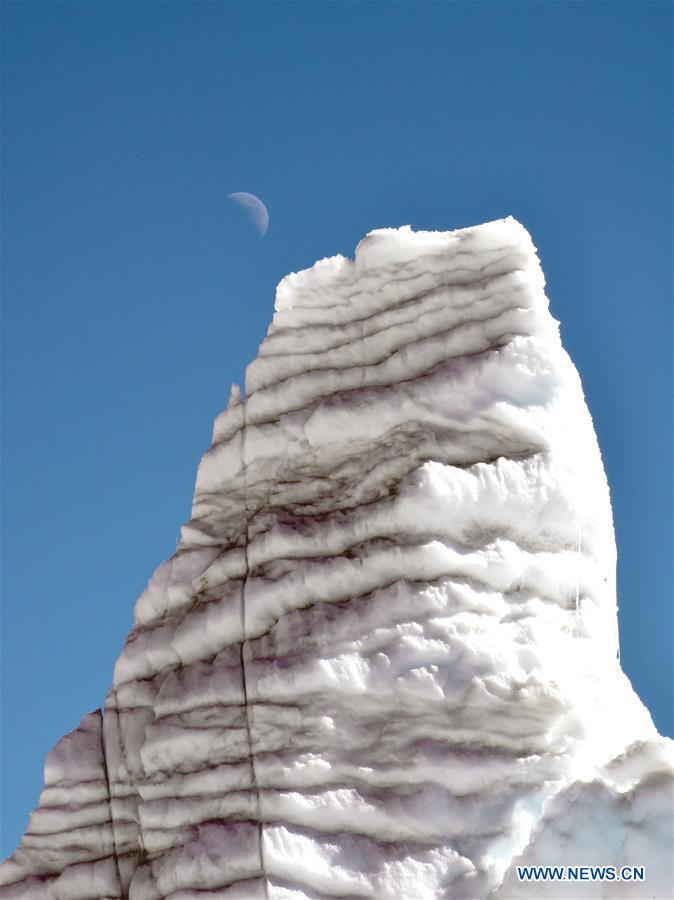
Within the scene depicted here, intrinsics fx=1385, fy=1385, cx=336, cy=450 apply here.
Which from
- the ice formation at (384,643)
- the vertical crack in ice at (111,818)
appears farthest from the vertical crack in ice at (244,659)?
the vertical crack in ice at (111,818)

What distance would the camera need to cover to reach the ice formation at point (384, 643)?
6625 millimetres

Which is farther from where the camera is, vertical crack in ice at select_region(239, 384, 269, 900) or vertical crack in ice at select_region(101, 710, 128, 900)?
vertical crack in ice at select_region(101, 710, 128, 900)

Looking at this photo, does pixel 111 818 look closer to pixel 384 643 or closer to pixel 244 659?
pixel 244 659

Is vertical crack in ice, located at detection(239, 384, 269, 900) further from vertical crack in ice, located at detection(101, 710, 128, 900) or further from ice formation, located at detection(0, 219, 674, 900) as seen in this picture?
vertical crack in ice, located at detection(101, 710, 128, 900)

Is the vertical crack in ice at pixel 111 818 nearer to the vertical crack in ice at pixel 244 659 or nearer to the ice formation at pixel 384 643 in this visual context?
the ice formation at pixel 384 643

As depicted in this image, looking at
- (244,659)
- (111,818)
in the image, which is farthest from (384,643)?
(111,818)

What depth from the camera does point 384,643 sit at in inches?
274

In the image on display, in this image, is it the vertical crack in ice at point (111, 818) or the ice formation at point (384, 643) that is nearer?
the ice formation at point (384, 643)

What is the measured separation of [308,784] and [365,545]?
1.25 m

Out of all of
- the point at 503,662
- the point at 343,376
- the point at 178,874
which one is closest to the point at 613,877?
the point at 503,662

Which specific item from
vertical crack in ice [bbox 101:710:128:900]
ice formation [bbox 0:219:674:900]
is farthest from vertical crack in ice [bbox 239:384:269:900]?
vertical crack in ice [bbox 101:710:128:900]

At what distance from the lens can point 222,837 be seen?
6.80 metres

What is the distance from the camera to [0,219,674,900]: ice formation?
6625mm

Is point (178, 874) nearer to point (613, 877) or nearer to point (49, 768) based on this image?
point (49, 768)
